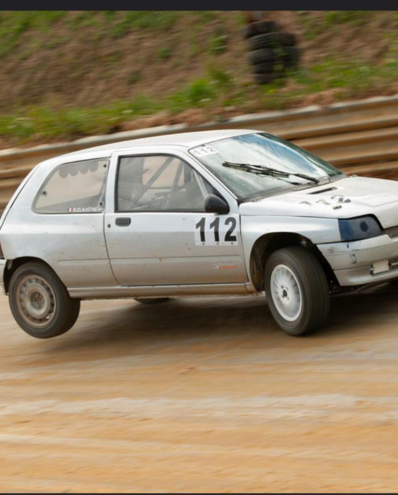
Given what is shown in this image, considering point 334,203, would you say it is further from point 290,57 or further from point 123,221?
point 290,57

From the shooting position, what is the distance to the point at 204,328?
26.6 feet

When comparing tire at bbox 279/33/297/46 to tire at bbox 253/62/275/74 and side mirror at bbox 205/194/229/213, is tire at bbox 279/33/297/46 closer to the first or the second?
tire at bbox 253/62/275/74

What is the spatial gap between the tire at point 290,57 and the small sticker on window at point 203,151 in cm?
619

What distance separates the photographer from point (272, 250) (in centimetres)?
734

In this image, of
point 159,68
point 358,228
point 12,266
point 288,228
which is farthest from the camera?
point 159,68

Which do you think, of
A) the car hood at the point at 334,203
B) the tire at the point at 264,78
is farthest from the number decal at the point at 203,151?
the tire at the point at 264,78

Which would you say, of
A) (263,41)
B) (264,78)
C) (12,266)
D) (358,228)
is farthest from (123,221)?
(263,41)

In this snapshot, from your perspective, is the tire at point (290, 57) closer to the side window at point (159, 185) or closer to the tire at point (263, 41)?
the tire at point (263, 41)

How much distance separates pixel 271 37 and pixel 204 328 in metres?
6.56

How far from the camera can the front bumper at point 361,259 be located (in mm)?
6812

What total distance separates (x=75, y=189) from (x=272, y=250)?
6.17ft

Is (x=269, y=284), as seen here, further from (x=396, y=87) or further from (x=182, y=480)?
(x=396, y=87)

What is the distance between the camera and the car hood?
690 cm

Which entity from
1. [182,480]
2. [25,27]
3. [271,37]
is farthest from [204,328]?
[25,27]
